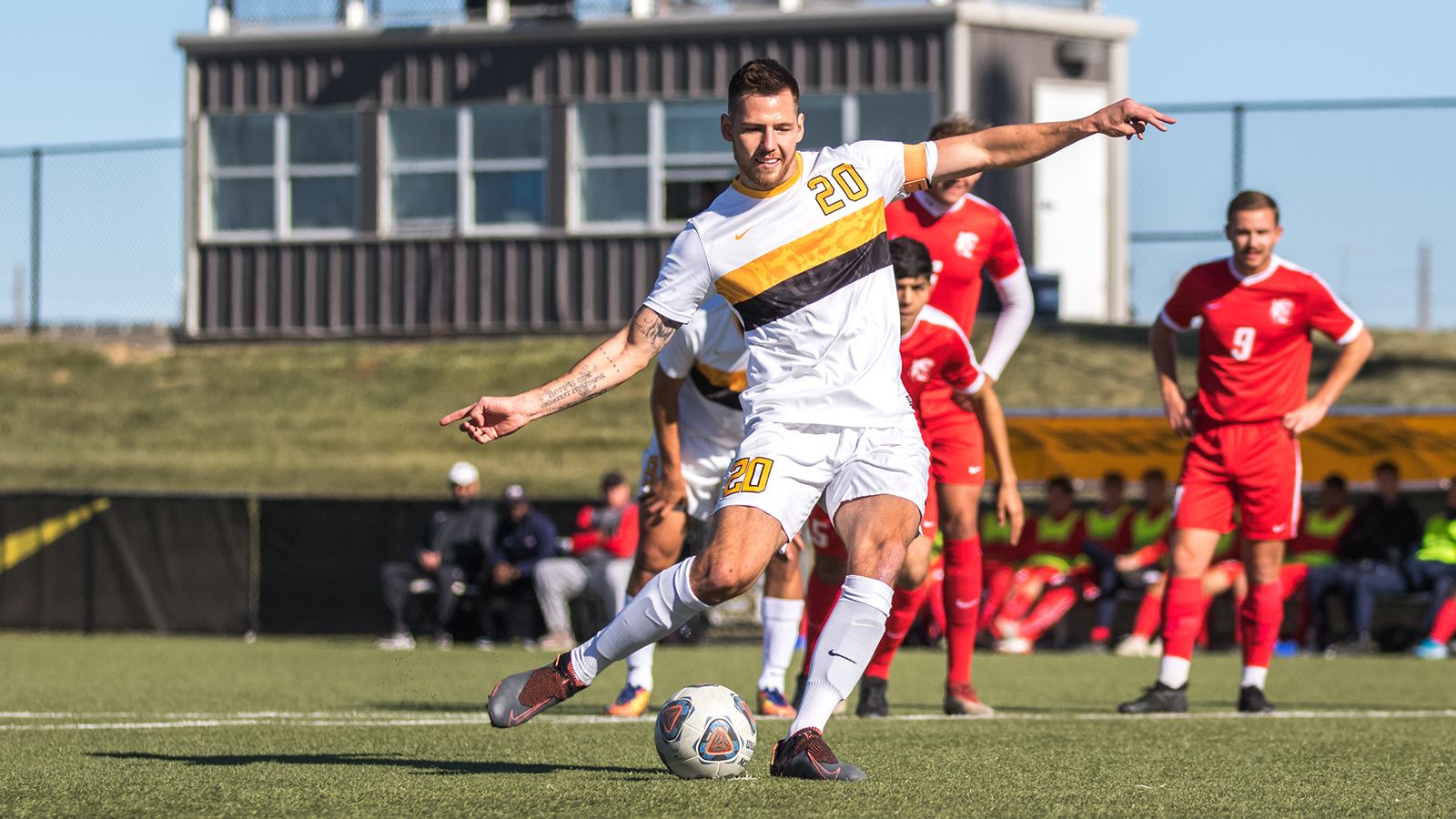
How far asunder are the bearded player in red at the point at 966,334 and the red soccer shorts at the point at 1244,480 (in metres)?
0.95

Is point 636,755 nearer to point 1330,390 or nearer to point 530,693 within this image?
point 530,693

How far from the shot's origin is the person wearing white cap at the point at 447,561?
1567 cm

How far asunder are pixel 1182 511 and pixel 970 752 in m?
2.64

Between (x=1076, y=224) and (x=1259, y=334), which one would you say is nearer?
(x=1259, y=334)

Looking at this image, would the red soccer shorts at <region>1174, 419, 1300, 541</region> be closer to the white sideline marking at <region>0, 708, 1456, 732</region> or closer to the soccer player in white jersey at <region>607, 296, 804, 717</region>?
the white sideline marking at <region>0, 708, 1456, 732</region>

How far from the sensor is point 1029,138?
5.22m

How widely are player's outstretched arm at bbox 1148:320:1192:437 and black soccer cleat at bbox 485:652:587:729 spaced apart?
3.85m

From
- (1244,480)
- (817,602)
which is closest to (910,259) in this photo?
(817,602)

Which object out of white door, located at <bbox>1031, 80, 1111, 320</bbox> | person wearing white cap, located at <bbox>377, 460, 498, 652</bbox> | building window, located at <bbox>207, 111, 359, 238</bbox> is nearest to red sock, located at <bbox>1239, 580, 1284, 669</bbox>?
person wearing white cap, located at <bbox>377, 460, 498, 652</bbox>

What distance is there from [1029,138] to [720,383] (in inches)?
95.6

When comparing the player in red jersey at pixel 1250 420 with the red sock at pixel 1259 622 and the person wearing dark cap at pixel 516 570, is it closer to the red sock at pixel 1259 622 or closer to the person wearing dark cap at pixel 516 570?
the red sock at pixel 1259 622

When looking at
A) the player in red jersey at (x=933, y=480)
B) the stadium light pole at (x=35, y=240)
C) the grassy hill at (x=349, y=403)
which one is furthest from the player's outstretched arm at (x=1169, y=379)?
the stadium light pole at (x=35, y=240)

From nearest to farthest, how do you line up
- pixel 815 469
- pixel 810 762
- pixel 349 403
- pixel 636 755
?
pixel 810 762, pixel 815 469, pixel 636 755, pixel 349 403

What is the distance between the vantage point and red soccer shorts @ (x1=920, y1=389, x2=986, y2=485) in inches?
302
